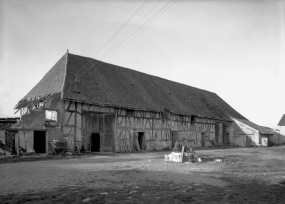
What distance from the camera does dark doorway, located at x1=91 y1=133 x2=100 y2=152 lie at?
19.4 meters

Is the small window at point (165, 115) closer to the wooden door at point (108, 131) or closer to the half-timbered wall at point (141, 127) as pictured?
the half-timbered wall at point (141, 127)

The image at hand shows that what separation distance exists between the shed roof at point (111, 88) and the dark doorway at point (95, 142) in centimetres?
256

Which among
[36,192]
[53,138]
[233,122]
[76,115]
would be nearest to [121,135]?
[76,115]

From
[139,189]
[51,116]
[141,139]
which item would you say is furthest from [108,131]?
[139,189]

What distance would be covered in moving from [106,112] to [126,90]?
4.28m

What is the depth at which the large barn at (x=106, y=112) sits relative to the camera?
17.2 meters

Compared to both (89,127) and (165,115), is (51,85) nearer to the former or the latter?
(89,127)

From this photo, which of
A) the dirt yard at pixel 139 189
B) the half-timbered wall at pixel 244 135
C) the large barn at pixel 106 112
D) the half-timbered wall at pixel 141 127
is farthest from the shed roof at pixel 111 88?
the dirt yard at pixel 139 189

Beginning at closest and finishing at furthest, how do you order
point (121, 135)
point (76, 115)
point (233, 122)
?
point (76, 115)
point (121, 135)
point (233, 122)

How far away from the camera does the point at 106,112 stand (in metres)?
20.0

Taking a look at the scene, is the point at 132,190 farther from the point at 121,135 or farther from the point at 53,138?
the point at 121,135

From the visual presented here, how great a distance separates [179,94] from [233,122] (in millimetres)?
9775

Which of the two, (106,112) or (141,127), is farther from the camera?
(141,127)

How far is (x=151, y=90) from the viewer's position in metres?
27.1
